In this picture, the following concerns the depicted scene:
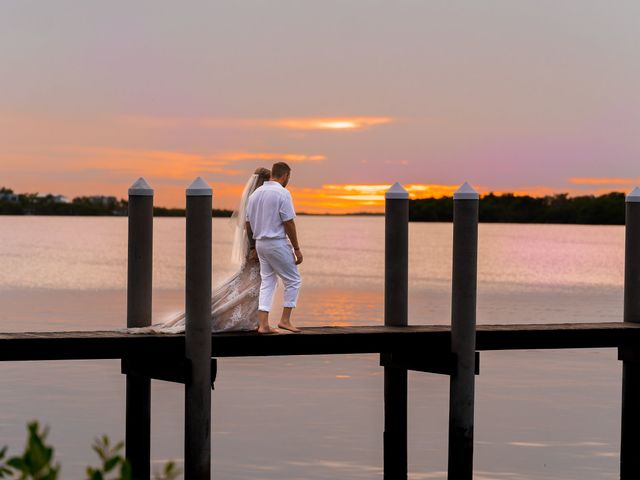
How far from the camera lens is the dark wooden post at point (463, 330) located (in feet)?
37.3

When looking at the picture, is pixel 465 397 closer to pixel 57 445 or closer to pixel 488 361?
pixel 57 445

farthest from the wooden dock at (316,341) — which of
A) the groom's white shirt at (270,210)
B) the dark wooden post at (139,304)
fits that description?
the groom's white shirt at (270,210)

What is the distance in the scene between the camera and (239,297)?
1127 centimetres

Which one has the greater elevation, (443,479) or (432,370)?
(432,370)

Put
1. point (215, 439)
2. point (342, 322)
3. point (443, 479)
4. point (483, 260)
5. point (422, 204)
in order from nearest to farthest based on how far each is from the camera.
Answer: point (443, 479), point (215, 439), point (342, 322), point (483, 260), point (422, 204)

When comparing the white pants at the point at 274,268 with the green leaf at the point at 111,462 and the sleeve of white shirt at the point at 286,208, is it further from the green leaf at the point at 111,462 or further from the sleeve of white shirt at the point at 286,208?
the green leaf at the point at 111,462

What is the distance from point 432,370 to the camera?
38.3 ft

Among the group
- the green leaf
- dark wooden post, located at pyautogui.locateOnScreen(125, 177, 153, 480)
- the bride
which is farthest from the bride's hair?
the green leaf

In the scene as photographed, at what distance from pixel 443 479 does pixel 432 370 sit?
3.95 metres

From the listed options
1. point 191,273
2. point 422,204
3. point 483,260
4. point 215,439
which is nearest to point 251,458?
point 215,439

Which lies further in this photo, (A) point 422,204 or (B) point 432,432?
(A) point 422,204

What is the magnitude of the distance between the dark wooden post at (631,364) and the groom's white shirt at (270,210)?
14.1ft

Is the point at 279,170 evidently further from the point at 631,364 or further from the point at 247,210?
the point at 631,364

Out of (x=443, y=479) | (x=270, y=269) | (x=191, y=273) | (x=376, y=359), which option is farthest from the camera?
(x=376, y=359)
